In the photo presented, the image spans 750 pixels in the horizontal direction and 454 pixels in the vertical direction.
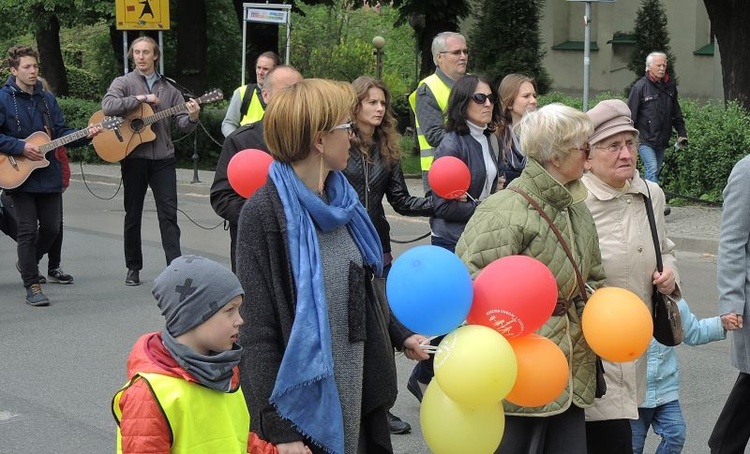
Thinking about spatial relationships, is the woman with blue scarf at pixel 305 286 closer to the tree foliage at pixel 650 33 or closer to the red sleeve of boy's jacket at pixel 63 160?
the red sleeve of boy's jacket at pixel 63 160

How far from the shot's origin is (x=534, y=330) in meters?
4.05

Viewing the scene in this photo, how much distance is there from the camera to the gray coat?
202 inches

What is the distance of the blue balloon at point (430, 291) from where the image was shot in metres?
3.73

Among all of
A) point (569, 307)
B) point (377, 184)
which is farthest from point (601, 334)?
point (377, 184)

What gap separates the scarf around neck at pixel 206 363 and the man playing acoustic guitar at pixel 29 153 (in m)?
7.08

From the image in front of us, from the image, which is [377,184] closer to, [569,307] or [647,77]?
[569,307]

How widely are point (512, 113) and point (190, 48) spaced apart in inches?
776

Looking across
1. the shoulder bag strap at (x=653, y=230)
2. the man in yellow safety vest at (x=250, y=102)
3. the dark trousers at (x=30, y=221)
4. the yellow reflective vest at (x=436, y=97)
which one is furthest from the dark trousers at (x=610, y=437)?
the dark trousers at (x=30, y=221)

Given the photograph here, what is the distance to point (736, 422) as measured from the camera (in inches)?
211

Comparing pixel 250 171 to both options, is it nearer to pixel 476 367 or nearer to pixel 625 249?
pixel 625 249

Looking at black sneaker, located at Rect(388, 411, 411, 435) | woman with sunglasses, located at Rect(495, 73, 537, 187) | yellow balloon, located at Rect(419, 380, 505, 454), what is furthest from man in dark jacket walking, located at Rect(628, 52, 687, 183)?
yellow balloon, located at Rect(419, 380, 505, 454)

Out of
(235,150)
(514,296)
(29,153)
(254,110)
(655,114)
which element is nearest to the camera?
(514,296)

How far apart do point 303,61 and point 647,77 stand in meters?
26.4

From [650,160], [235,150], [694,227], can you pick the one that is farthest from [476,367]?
[650,160]
